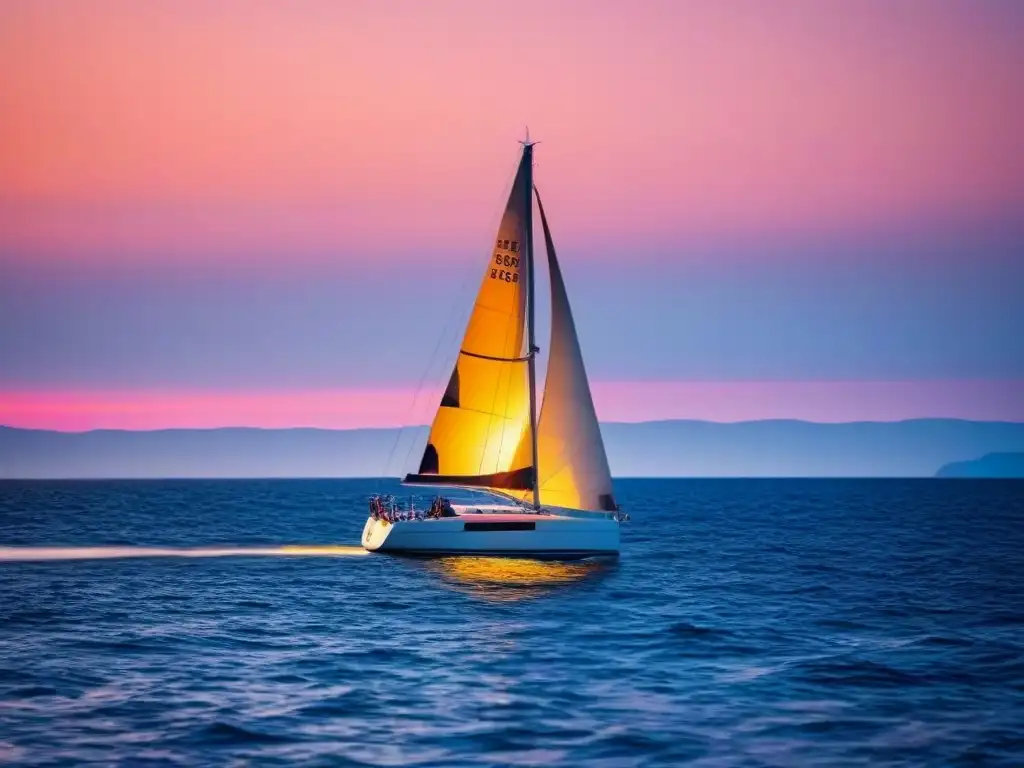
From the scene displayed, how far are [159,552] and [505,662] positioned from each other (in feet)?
131

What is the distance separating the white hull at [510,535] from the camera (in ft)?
157

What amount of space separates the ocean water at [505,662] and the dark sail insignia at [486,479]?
3335 mm

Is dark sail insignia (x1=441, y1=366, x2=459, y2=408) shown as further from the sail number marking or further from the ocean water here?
the ocean water

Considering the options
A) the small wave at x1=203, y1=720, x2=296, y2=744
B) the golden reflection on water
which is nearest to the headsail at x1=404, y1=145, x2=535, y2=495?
the golden reflection on water

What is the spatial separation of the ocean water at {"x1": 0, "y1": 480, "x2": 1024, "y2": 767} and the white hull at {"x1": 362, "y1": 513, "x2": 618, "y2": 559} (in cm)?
120

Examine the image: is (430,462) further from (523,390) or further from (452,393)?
(523,390)

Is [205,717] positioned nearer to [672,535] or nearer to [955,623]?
[955,623]

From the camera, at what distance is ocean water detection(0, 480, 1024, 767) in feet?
72.7

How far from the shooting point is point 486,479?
52.8m

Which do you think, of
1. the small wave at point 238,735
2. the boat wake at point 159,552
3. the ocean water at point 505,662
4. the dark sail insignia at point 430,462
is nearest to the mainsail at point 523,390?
the dark sail insignia at point 430,462

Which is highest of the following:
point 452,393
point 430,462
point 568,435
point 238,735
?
point 452,393

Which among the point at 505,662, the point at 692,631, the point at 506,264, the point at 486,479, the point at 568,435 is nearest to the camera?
the point at 505,662

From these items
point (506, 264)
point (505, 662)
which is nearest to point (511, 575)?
point (506, 264)

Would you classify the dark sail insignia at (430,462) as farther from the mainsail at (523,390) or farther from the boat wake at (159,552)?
the boat wake at (159,552)
